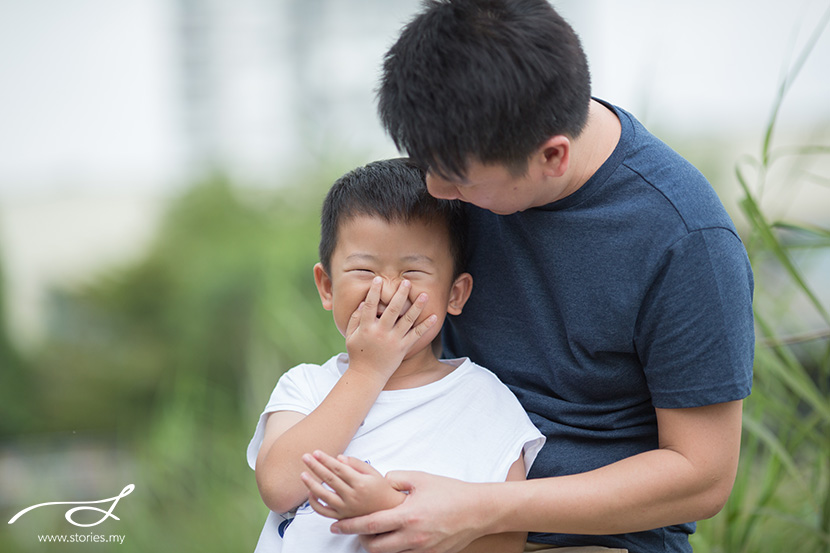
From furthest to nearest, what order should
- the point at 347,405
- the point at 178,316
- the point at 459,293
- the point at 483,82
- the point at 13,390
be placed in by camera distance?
the point at 13,390 < the point at 178,316 < the point at 459,293 < the point at 347,405 < the point at 483,82

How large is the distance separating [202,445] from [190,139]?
21.4ft

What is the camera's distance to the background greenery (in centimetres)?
219

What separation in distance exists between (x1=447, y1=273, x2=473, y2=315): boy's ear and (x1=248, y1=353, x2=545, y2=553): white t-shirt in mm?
135

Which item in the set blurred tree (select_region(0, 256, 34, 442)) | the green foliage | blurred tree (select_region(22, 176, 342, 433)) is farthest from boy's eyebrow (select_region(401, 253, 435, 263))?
blurred tree (select_region(0, 256, 34, 442))

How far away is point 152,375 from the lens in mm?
5781

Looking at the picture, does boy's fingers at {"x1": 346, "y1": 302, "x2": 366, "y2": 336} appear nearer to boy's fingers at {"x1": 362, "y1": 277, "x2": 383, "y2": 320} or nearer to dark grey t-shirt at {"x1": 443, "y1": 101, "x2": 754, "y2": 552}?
boy's fingers at {"x1": 362, "y1": 277, "x2": 383, "y2": 320}

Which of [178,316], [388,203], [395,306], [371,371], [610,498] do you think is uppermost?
[388,203]

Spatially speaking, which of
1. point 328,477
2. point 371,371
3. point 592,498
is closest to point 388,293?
point 371,371

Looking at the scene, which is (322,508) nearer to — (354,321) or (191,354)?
(354,321)

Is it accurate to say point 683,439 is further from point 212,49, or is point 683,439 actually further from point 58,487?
point 212,49

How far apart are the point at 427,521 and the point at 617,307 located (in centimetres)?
54

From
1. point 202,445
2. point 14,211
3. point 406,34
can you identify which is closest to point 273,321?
point 202,445

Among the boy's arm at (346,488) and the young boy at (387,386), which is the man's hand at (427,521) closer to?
the boy's arm at (346,488)

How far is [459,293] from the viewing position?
1706 mm
